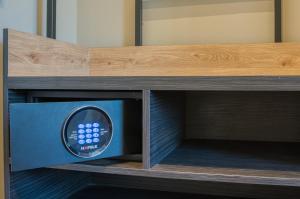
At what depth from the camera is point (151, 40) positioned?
125 cm

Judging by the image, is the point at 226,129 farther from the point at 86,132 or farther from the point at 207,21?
the point at 86,132

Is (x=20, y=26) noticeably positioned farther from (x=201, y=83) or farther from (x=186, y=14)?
(x=201, y=83)

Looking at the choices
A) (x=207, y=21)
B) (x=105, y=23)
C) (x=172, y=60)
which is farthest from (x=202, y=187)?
(x=105, y=23)

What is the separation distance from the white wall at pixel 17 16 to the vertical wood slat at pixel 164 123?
46cm

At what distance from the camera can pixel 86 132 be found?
2.36ft

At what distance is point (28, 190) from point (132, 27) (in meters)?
0.69

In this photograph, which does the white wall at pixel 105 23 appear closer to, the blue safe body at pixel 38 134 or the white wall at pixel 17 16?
the white wall at pixel 17 16

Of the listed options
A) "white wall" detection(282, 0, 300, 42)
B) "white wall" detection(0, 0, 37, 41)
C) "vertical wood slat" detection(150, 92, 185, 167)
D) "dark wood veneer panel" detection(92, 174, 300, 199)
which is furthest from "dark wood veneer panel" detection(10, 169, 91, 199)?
"white wall" detection(282, 0, 300, 42)

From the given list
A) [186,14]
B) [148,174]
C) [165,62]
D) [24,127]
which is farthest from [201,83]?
[186,14]

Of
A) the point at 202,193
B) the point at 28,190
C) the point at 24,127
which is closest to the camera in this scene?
the point at 24,127

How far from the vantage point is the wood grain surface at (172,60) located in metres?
1.02

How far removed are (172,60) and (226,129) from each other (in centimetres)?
29

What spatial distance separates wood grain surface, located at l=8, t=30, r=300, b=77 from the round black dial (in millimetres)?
259

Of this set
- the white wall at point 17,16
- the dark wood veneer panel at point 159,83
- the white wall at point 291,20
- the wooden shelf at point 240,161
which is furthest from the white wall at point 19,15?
the white wall at point 291,20
